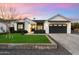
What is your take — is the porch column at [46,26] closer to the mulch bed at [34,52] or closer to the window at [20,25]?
the window at [20,25]

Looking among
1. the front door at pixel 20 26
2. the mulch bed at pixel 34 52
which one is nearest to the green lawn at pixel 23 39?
the front door at pixel 20 26

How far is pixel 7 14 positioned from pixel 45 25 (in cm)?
133

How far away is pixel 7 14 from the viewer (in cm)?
758

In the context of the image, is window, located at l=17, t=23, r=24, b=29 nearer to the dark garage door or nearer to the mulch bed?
the mulch bed

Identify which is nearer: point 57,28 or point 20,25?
point 20,25

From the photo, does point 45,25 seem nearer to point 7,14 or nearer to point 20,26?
point 20,26

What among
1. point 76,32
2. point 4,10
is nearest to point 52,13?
point 76,32

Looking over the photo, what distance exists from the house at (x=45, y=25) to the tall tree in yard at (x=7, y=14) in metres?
0.15

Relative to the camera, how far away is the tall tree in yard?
7.47 metres

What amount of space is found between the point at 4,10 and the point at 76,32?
8.01 feet

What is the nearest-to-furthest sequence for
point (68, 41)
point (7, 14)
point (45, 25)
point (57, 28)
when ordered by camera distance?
point (7, 14) → point (45, 25) → point (68, 41) → point (57, 28)

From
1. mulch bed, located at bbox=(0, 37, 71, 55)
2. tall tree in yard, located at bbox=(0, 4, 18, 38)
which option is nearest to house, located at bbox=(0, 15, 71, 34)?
tall tree in yard, located at bbox=(0, 4, 18, 38)

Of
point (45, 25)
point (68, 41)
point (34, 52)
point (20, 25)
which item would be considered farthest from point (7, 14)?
point (68, 41)

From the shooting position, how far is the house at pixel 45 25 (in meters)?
7.54
